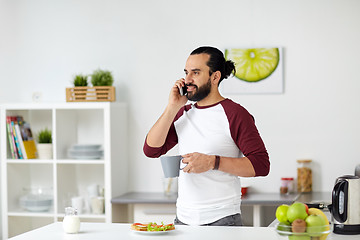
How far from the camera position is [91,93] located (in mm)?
4398

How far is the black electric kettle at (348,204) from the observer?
7.66 ft

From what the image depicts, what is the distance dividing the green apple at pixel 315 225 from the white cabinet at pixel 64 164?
2527 mm

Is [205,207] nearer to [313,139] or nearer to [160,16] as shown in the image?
[313,139]

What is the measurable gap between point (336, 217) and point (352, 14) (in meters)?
2.37

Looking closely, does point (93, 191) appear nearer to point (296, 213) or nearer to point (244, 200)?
point (244, 200)

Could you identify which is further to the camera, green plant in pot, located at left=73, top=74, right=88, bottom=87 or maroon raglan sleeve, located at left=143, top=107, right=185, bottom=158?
green plant in pot, located at left=73, top=74, right=88, bottom=87

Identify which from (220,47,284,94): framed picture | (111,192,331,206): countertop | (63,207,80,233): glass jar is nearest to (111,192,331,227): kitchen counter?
(111,192,331,206): countertop

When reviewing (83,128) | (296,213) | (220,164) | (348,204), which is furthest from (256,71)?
(296,213)

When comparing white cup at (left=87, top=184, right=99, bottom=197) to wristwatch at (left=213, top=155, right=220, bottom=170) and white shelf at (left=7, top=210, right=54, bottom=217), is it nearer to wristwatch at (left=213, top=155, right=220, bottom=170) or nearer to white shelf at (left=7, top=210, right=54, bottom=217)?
white shelf at (left=7, top=210, right=54, bottom=217)

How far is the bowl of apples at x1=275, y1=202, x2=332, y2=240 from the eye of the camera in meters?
1.91

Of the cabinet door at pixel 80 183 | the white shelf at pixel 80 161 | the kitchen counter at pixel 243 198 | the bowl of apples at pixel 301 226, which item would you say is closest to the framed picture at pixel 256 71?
the kitchen counter at pixel 243 198

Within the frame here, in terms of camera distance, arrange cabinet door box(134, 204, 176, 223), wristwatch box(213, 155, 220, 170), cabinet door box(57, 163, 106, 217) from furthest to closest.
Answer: cabinet door box(57, 163, 106, 217)
cabinet door box(134, 204, 176, 223)
wristwatch box(213, 155, 220, 170)

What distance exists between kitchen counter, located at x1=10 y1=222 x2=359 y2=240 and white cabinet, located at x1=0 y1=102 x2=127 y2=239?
1.87 m

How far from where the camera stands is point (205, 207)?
2.55 m
